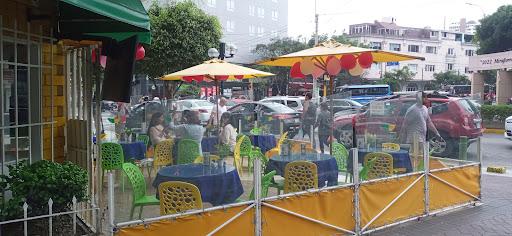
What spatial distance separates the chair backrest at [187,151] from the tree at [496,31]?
1216 inches

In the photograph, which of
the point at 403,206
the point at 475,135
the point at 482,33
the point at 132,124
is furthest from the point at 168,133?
the point at 482,33

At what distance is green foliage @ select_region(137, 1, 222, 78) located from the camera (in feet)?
52.3

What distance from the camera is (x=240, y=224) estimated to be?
4371 millimetres

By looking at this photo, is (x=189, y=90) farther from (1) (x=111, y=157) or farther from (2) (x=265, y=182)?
(2) (x=265, y=182)

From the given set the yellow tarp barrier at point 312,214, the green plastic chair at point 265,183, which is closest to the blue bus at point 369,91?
the yellow tarp barrier at point 312,214

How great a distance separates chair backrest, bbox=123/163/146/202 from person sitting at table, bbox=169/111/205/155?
1794 mm

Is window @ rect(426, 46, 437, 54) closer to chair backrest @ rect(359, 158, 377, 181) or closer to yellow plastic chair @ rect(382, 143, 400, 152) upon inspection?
yellow plastic chair @ rect(382, 143, 400, 152)


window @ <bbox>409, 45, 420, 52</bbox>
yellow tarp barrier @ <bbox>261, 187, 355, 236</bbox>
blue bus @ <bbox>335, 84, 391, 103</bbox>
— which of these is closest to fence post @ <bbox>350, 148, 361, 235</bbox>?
yellow tarp barrier @ <bbox>261, 187, 355, 236</bbox>

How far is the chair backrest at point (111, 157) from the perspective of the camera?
7043 millimetres

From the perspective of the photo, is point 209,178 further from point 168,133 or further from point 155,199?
point 168,133

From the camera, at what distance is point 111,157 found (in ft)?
23.2

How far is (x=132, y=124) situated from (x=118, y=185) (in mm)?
2716

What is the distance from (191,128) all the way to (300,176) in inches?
108

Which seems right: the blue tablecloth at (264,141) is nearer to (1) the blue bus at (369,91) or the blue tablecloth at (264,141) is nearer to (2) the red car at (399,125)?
(2) the red car at (399,125)
